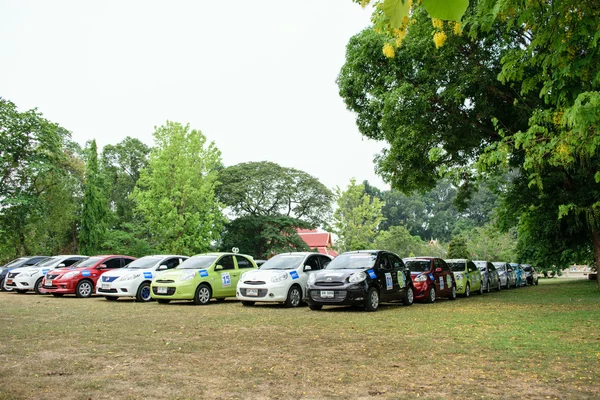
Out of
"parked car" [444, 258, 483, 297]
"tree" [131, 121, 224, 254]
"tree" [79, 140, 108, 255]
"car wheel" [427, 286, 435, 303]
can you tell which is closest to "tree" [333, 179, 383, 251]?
"tree" [131, 121, 224, 254]

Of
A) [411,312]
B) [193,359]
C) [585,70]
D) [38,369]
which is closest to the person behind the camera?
[38,369]

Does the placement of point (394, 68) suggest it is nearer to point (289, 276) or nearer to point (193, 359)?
point (289, 276)

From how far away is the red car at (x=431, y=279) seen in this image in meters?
17.0

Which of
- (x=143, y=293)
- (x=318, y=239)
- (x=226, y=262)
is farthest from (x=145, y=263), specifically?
(x=318, y=239)

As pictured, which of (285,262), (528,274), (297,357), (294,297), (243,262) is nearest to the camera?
(297,357)

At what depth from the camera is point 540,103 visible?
16312mm

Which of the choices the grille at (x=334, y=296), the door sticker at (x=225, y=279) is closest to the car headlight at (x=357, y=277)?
the grille at (x=334, y=296)

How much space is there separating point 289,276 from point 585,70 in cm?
955

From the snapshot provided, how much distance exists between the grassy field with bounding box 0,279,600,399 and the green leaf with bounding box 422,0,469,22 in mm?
4187

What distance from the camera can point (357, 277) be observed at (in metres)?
13.5

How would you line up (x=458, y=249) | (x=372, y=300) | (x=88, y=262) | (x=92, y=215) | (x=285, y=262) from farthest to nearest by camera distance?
(x=458, y=249)
(x=92, y=215)
(x=88, y=262)
(x=285, y=262)
(x=372, y=300)

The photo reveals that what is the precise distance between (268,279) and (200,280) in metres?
2.42

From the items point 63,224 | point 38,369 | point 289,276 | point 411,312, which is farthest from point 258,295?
point 63,224

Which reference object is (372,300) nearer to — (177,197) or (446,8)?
(446,8)
